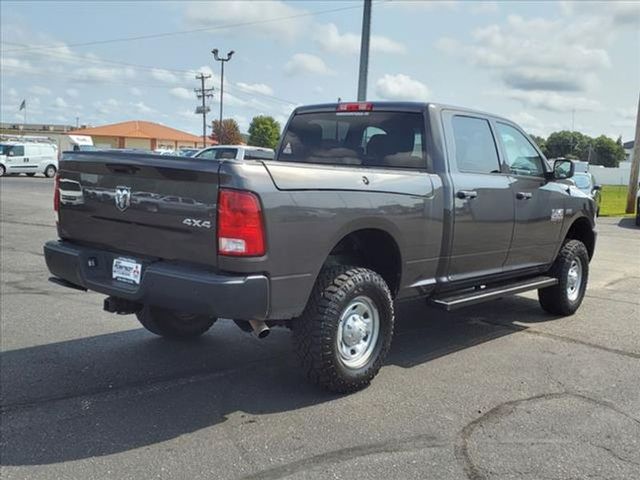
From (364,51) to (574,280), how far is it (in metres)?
9.13

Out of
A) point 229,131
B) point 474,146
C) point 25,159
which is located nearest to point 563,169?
point 474,146

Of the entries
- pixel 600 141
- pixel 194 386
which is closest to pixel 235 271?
pixel 194 386

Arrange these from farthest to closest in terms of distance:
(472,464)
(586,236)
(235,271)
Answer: (586,236)
(235,271)
(472,464)

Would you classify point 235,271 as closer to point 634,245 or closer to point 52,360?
point 52,360

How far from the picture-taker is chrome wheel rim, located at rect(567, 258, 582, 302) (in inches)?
266

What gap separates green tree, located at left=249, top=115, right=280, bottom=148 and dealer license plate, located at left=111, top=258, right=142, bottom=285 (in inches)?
3558

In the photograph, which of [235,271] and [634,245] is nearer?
[235,271]

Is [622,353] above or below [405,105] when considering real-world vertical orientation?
below

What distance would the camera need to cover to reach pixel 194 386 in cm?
441

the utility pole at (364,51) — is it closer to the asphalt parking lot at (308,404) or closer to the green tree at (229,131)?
the asphalt parking lot at (308,404)

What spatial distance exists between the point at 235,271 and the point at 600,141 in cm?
11141

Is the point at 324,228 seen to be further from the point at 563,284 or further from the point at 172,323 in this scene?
the point at 563,284

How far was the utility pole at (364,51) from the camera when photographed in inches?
569

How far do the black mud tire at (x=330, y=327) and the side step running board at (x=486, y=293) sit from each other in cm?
83
